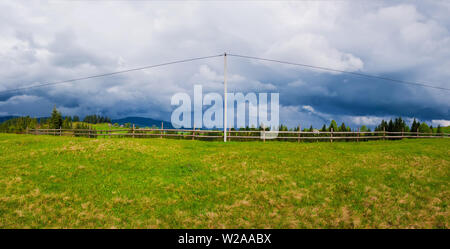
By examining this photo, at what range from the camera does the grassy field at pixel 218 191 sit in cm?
998

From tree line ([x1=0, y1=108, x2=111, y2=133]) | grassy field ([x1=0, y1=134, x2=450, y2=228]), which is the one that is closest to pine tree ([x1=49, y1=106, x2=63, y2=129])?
tree line ([x1=0, y1=108, x2=111, y2=133])

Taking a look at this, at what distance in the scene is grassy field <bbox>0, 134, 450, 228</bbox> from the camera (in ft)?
32.7

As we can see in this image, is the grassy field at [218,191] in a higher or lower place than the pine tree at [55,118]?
→ lower

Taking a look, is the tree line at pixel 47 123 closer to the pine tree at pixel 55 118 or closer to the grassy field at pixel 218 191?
the pine tree at pixel 55 118

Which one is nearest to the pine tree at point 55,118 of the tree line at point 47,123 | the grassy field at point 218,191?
the tree line at point 47,123

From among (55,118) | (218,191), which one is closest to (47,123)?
(55,118)

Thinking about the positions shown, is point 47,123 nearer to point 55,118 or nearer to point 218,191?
point 55,118

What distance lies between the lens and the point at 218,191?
12.4 m

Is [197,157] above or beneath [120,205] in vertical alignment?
above

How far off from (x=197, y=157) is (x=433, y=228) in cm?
1378

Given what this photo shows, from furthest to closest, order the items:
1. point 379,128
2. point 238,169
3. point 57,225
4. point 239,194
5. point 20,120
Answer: point 20,120 → point 379,128 → point 238,169 → point 239,194 → point 57,225

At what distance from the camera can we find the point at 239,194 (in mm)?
12008

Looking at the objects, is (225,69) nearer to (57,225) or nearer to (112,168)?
(112,168)

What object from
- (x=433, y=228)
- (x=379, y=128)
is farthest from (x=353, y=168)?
(x=379, y=128)
